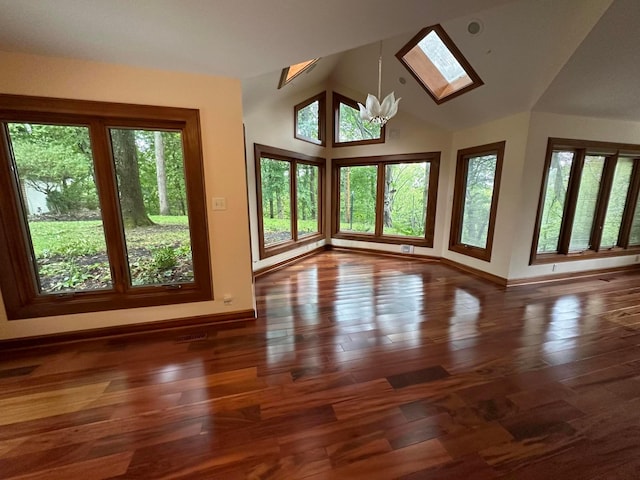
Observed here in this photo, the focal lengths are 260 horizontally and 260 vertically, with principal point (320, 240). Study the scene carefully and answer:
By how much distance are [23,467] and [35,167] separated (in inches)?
84.2

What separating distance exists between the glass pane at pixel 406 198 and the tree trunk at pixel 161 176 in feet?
13.3

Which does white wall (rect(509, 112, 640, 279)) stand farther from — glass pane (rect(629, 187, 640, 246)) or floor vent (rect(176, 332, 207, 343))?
floor vent (rect(176, 332, 207, 343))

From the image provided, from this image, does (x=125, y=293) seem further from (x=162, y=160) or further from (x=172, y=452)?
(x=172, y=452)

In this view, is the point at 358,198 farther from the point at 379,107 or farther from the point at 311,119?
the point at 379,107

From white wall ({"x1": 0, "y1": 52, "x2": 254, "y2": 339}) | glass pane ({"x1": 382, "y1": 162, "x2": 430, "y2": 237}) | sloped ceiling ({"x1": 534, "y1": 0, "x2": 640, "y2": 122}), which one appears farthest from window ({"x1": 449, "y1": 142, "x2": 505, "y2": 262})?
white wall ({"x1": 0, "y1": 52, "x2": 254, "y2": 339})

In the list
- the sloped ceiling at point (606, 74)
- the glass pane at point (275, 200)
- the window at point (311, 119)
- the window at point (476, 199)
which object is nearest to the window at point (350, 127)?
the window at point (311, 119)

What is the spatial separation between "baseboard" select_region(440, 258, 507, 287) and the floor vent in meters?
3.97

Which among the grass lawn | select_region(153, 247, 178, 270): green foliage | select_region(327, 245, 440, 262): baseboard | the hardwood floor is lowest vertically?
the hardwood floor

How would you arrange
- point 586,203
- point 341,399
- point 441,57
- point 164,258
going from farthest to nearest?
point 586,203 → point 441,57 → point 164,258 → point 341,399

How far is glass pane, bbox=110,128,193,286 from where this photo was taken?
2.35m

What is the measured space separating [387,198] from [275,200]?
7.72ft

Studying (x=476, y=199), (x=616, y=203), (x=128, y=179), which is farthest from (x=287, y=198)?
(x=616, y=203)

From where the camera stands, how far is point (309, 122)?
5.07m

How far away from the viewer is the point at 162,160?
2424 millimetres
